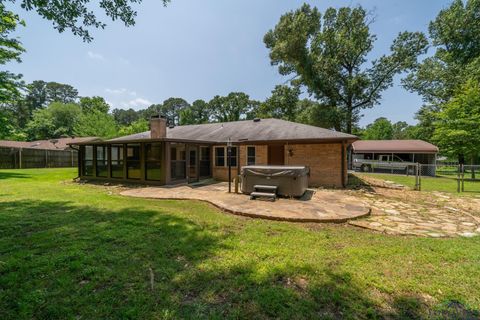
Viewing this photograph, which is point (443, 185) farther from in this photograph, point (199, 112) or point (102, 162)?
point (199, 112)

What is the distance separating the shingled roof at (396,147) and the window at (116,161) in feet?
74.5

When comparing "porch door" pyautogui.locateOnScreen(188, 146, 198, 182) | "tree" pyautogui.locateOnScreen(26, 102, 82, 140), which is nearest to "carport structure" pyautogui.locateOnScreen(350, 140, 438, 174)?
"porch door" pyautogui.locateOnScreen(188, 146, 198, 182)

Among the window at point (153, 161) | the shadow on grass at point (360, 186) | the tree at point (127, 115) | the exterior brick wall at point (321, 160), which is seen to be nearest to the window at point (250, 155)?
the exterior brick wall at point (321, 160)

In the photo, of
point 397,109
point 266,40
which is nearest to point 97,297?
point 266,40

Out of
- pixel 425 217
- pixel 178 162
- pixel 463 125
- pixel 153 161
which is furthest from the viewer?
pixel 463 125

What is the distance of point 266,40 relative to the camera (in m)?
22.8

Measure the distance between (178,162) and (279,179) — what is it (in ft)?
19.9

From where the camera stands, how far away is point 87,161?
12.9 meters

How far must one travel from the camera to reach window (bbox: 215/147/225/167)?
13235 mm

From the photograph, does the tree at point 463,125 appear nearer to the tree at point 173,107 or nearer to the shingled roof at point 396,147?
the shingled roof at point 396,147

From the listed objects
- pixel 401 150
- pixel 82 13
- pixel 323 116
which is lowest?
pixel 401 150

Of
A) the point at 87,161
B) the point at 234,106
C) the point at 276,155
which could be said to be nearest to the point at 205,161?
the point at 276,155

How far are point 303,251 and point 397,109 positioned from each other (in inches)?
949

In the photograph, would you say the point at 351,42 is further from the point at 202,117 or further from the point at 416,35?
the point at 202,117
